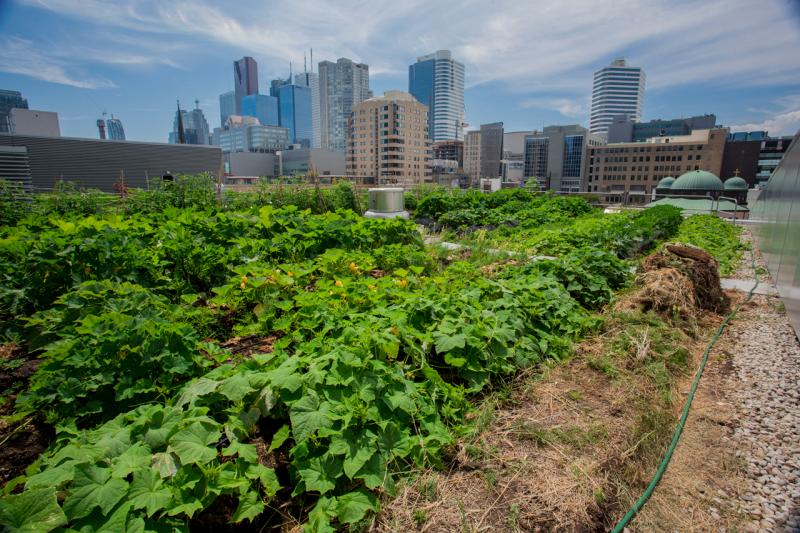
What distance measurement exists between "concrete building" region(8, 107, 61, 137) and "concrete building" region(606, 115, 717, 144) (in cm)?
15956

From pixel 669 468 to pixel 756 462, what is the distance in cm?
62

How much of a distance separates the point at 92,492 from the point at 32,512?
161mm

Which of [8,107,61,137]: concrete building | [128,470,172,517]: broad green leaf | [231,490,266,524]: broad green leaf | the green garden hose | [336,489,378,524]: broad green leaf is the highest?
[8,107,61,137]: concrete building

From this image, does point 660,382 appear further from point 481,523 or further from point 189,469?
point 189,469

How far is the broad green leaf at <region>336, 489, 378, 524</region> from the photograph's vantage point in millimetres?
1756

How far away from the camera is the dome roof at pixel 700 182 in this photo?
1372 inches

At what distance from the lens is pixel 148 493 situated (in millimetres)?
1508

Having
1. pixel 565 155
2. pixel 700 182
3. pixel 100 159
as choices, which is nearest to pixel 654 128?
pixel 565 155

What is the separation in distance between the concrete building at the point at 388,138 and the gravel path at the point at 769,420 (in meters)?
91.7

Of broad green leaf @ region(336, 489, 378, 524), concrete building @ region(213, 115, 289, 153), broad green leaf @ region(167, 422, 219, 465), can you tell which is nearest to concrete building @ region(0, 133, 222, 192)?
broad green leaf @ region(167, 422, 219, 465)

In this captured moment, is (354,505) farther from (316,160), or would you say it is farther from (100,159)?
(316,160)

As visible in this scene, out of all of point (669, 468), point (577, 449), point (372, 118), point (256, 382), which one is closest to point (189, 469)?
point (256, 382)

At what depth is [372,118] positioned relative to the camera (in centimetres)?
9894

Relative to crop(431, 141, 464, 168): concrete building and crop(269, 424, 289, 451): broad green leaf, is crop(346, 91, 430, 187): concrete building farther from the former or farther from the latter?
crop(269, 424, 289, 451): broad green leaf
